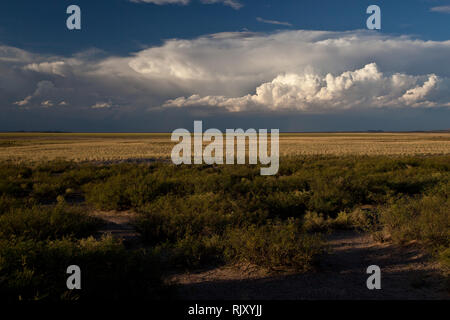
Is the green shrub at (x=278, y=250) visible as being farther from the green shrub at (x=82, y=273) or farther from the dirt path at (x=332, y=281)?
the green shrub at (x=82, y=273)

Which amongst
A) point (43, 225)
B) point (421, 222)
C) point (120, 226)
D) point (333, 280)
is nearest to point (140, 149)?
point (120, 226)

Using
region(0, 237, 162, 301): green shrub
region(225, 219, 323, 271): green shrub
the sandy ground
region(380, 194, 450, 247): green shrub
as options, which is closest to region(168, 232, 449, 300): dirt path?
the sandy ground

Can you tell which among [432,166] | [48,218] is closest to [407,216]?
[48,218]

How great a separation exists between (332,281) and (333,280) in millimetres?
54

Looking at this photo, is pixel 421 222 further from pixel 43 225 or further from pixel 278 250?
pixel 43 225

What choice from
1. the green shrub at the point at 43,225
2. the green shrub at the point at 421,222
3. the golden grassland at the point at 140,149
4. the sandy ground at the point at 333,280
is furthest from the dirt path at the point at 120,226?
the golden grassland at the point at 140,149

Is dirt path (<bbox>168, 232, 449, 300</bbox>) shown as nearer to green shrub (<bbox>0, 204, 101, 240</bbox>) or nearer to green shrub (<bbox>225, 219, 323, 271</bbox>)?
green shrub (<bbox>225, 219, 323, 271</bbox>)

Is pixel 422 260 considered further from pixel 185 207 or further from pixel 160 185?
pixel 160 185

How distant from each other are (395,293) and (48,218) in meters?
7.58

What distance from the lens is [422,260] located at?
6.91 m

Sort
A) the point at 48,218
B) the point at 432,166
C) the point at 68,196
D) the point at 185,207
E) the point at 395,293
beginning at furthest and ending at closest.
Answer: the point at 432,166
the point at 68,196
the point at 185,207
the point at 48,218
the point at 395,293

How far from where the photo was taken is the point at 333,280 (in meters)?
6.13

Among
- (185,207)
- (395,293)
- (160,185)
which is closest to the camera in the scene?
Answer: (395,293)

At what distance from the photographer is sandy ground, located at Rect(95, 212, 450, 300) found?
18.1 feet
